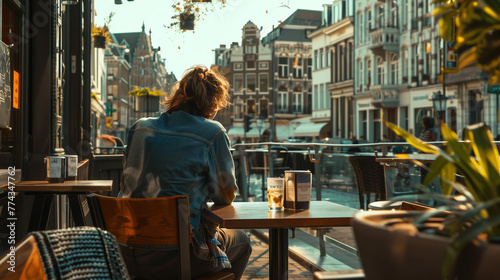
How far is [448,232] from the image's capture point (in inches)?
36.7

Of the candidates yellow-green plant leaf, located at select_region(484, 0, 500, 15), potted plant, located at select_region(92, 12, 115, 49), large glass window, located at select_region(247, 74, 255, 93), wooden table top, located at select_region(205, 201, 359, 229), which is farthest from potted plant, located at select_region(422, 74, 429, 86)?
large glass window, located at select_region(247, 74, 255, 93)

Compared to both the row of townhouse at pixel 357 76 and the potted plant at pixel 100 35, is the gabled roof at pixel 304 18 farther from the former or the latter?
the potted plant at pixel 100 35

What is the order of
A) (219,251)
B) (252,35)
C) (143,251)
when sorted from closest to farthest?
(143,251), (219,251), (252,35)

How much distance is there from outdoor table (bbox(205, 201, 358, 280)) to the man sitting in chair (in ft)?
A: 0.32

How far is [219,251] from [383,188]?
3.81 m

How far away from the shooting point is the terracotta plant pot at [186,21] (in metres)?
6.36

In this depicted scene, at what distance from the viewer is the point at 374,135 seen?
124 ft

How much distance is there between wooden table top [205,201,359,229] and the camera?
245cm

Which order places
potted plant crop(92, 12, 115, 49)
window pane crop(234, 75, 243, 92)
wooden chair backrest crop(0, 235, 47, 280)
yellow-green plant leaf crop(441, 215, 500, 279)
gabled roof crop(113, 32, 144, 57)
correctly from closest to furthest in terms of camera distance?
1. yellow-green plant leaf crop(441, 215, 500, 279)
2. wooden chair backrest crop(0, 235, 47, 280)
3. potted plant crop(92, 12, 115, 49)
4. window pane crop(234, 75, 243, 92)
5. gabled roof crop(113, 32, 144, 57)

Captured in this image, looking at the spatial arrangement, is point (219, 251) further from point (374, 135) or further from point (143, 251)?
point (374, 135)

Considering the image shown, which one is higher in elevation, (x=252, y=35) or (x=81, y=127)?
(x=252, y=35)

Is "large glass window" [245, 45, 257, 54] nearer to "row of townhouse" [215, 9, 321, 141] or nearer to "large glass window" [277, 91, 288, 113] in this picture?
"row of townhouse" [215, 9, 321, 141]

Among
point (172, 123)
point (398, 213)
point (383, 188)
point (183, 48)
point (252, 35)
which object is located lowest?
point (383, 188)

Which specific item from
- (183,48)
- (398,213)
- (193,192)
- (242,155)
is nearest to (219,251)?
(193,192)
